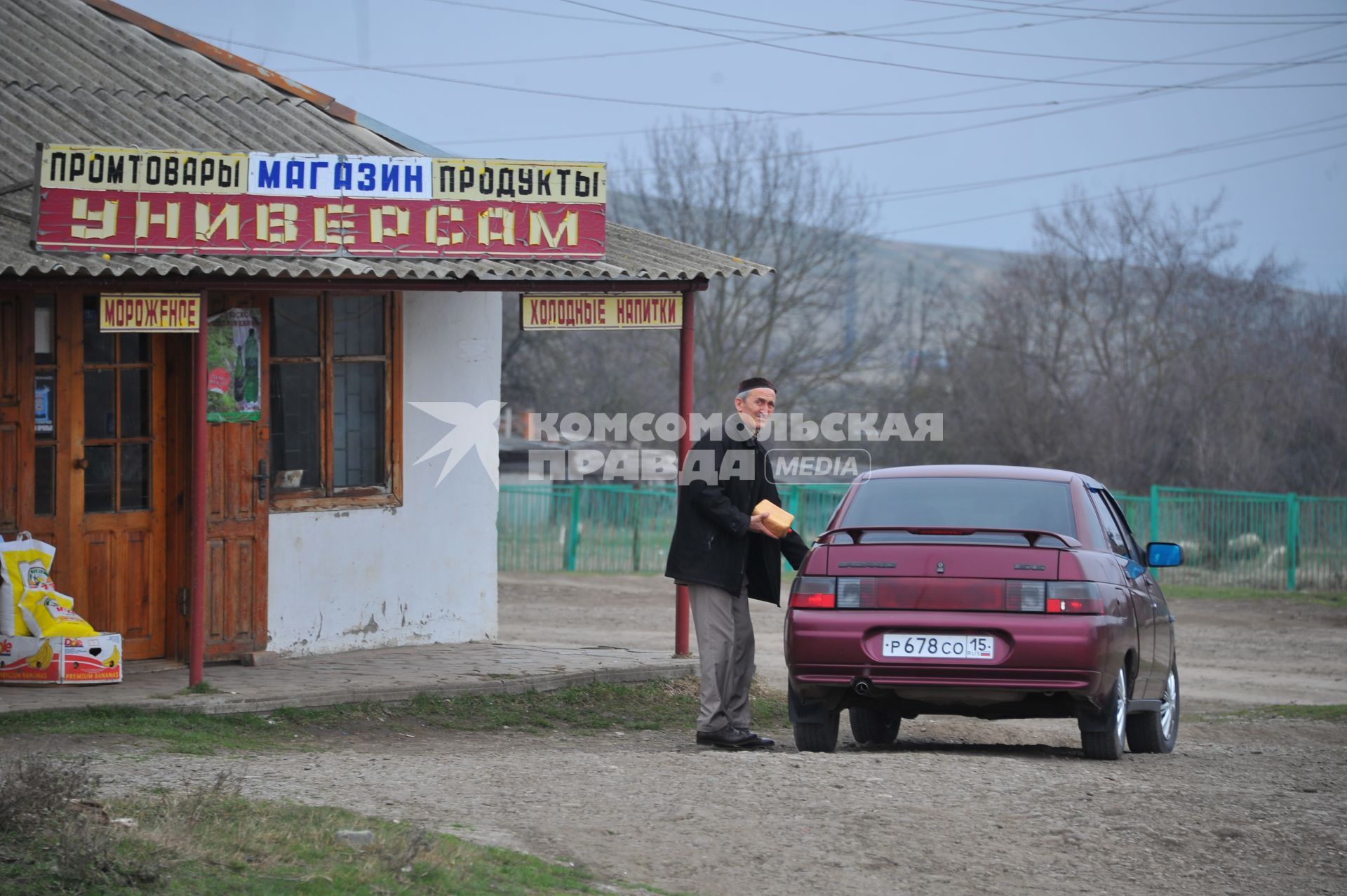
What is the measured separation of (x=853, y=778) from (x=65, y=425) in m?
5.57

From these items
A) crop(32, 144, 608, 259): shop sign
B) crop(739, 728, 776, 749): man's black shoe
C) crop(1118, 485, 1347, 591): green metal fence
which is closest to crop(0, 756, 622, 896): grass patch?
crop(739, 728, 776, 749): man's black shoe

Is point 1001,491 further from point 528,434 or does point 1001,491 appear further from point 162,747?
point 528,434

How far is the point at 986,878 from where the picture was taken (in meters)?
5.21

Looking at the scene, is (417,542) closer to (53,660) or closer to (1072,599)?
(53,660)

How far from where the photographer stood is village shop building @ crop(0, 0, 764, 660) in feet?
29.9

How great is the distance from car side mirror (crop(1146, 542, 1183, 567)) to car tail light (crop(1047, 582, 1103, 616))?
1.72 metres

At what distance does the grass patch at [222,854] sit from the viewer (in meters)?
4.46

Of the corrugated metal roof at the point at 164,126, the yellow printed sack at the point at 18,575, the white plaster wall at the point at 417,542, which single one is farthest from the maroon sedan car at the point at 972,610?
the yellow printed sack at the point at 18,575

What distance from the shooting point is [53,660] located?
870cm

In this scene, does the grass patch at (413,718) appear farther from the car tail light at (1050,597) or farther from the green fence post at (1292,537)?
the green fence post at (1292,537)

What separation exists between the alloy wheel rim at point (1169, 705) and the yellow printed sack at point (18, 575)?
658cm

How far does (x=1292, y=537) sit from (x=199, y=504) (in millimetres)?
18605

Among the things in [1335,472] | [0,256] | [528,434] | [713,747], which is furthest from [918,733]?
[528,434]

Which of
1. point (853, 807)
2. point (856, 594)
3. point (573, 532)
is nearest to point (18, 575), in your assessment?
point (856, 594)
